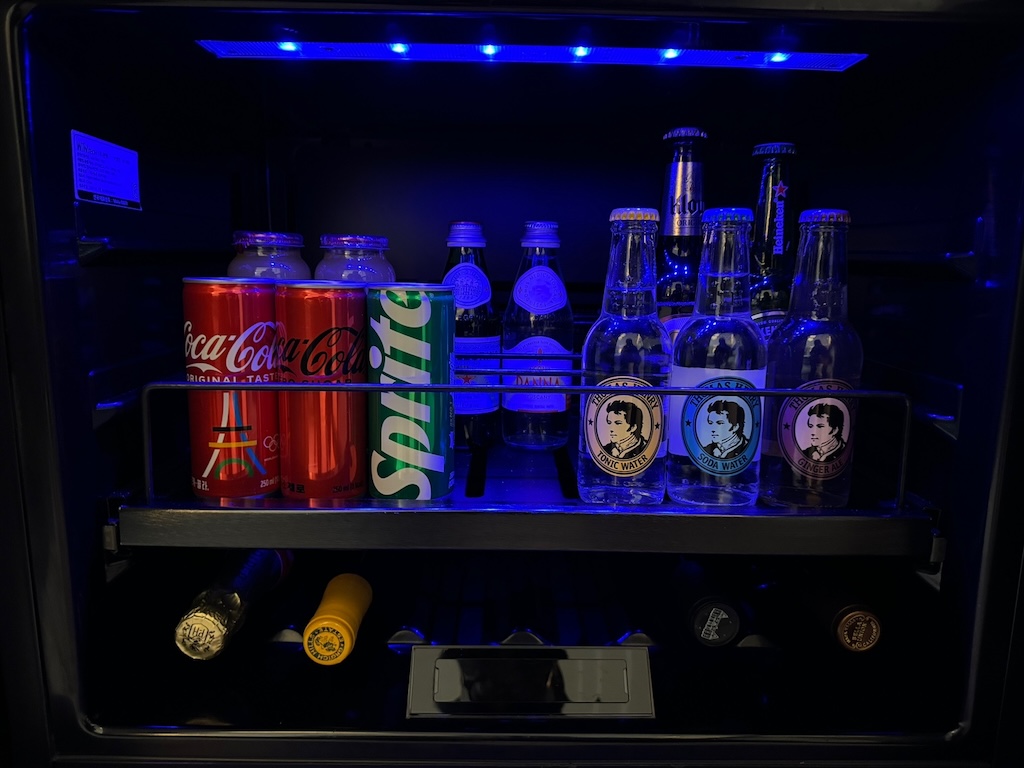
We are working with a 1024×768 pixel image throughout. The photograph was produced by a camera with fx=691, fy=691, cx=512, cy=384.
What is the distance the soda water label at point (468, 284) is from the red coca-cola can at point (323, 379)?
31cm

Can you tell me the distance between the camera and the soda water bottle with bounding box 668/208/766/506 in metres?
0.69

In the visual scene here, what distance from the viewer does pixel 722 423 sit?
0.69m

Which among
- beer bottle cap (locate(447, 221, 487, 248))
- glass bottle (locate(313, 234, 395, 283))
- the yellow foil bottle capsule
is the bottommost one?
the yellow foil bottle capsule

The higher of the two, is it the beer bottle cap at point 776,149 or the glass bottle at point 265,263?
the beer bottle cap at point 776,149

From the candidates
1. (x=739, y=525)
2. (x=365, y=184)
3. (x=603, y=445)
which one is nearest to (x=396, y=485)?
(x=603, y=445)

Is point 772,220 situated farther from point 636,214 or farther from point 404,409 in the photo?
point 404,409

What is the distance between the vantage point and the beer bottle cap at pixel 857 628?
690mm

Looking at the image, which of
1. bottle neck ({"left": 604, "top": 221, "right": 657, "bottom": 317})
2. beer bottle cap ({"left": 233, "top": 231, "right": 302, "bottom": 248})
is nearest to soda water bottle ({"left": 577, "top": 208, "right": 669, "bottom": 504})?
bottle neck ({"left": 604, "top": 221, "right": 657, "bottom": 317})

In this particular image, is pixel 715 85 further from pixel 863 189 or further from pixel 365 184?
pixel 365 184

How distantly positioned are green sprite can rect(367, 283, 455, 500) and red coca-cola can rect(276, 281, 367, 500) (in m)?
0.02

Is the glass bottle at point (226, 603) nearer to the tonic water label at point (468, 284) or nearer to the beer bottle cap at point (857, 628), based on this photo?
the tonic water label at point (468, 284)

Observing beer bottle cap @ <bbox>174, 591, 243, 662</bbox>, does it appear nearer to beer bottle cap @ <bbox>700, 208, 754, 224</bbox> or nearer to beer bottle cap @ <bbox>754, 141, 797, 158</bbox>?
beer bottle cap @ <bbox>700, 208, 754, 224</bbox>

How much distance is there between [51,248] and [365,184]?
0.52 m

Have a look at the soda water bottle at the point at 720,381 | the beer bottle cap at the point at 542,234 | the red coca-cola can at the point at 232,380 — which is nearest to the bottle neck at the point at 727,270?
the soda water bottle at the point at 720,381
